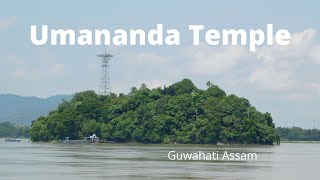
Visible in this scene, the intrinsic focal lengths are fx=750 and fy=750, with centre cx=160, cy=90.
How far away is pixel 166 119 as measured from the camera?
134500mm

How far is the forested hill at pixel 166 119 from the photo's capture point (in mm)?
129375

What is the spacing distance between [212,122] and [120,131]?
1764 cm

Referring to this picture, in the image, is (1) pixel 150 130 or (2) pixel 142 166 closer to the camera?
(2) pixel 142 166

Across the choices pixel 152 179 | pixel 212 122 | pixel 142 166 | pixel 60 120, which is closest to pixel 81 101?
pixel 60 120

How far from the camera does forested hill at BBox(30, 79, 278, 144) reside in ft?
424

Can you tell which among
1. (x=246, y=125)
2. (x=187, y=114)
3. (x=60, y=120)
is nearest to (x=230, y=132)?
(x=246, y=125)

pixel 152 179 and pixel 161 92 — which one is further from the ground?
pixel 161 92

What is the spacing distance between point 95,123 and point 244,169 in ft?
313

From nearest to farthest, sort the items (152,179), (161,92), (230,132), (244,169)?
(152,179), (244,169), (230,132), (161,92)

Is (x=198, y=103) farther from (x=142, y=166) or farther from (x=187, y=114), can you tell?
(x=142, y=166)

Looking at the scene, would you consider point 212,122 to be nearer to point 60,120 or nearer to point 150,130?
point 150,130

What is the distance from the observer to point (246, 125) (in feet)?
424

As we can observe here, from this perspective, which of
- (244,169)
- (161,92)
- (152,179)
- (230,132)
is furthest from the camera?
(161,92)

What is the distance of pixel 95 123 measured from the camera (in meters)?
141
